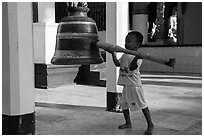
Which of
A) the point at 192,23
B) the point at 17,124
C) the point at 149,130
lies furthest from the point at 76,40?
the point at 192,23

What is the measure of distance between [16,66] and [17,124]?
0.55 m

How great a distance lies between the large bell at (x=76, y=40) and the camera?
2223 mm

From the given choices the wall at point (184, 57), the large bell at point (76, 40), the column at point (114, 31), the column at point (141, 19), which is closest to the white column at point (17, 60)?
the large bell at point (76, 40)

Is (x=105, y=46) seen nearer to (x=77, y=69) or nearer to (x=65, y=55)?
(x=65, y=55)

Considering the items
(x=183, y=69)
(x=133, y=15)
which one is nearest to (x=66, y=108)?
(x=183, y=69)

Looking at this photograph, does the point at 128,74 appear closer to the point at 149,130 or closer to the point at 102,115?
the point at 149,130

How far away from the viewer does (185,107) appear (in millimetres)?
4816

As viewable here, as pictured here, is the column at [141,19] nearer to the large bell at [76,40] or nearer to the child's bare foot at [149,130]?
the child's bare foot at [149,130]

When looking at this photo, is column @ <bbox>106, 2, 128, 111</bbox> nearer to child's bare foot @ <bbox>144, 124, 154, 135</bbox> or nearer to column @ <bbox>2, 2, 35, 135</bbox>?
child's bare foot @ <bbox>144, 124, 154, 135</bbox>

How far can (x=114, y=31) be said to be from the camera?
424cm

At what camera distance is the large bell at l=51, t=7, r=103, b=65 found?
87.5 inches

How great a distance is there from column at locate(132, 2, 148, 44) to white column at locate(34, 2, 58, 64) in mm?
5834

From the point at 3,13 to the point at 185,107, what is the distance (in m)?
3.30

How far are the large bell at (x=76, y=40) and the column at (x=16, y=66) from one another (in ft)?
1.66
